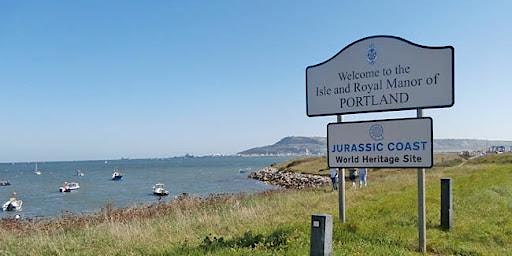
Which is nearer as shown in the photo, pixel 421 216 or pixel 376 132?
pixel 421 216

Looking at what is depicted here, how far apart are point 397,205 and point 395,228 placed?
332 centimetres

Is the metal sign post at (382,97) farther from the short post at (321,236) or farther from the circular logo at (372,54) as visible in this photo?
the short post at (321,236)

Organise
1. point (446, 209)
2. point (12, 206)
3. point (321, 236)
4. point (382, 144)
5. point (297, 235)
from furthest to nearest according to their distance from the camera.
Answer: point (12, 206) → point (446, 209) → point (382, 144) → point (297, 235) → point (321, 236)

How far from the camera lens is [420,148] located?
8039 millimetres

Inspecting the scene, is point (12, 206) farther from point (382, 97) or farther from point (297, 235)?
point (382, 97)

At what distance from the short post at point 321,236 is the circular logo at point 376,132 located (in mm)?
3533

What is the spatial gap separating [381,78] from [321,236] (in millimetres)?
4255

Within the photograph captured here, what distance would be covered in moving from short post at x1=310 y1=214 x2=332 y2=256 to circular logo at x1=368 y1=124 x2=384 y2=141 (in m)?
3.53

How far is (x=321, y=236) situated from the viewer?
5.45 m

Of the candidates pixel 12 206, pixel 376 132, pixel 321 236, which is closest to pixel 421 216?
pixel 376 132

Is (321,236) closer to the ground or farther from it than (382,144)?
closer to the ground

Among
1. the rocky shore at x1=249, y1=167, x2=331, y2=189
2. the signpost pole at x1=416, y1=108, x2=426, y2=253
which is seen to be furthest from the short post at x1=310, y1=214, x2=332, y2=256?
the rocky shore at x1=249, y1=167, x2=331, y2=189

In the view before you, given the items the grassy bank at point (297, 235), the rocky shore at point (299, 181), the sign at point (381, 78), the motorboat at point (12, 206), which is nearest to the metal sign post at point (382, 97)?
the sign at point (381, 78)

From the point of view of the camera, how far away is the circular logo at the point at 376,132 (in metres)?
8.59
